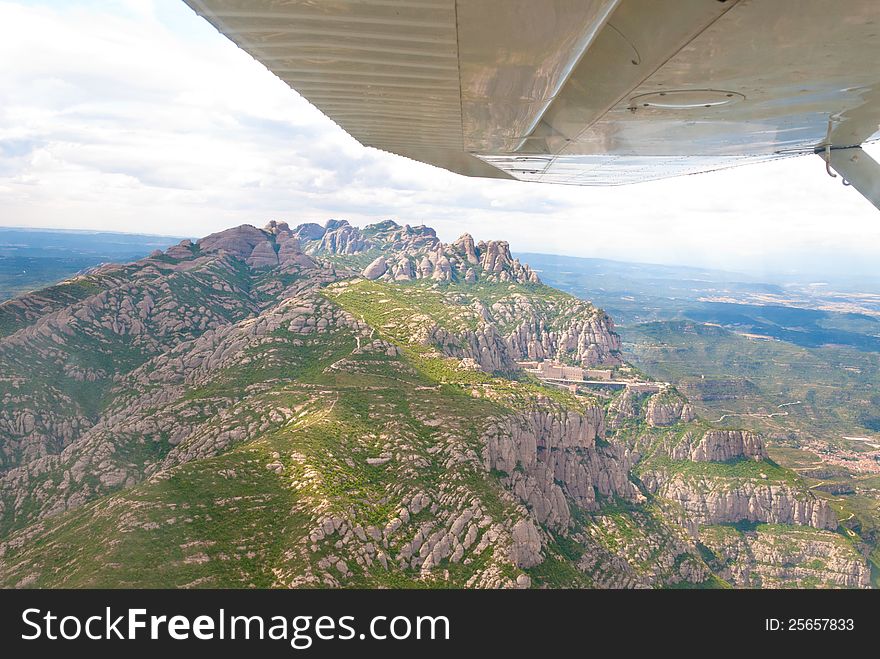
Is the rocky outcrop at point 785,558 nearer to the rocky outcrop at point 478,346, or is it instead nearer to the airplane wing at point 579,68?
the rocky outcrop at point 478,346

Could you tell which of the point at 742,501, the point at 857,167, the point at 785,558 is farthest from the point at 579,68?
the point at 785,558

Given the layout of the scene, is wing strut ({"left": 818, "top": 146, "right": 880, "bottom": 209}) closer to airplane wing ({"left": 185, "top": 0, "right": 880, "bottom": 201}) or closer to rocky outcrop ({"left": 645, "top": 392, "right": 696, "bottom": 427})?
airplane wing ({"left": 185, "top": 0, "right": 880, "bottom": 201})

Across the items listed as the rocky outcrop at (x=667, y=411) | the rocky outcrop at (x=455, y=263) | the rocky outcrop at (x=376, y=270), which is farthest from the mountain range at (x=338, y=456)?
the rocky outcrop at (x=376, y=270)

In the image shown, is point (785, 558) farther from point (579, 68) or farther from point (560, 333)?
point (579, 68)

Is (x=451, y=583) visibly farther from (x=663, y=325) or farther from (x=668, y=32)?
(x=663, y=325)

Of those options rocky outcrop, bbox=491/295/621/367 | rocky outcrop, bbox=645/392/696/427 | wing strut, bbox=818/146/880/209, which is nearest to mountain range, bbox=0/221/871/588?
rocky outcrop, bbox=645/392/696/427

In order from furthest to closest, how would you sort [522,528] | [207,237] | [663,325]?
[663,325], [207,237], [522,528]

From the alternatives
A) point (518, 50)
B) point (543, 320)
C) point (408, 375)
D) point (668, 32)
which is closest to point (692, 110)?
point (668, 32)
